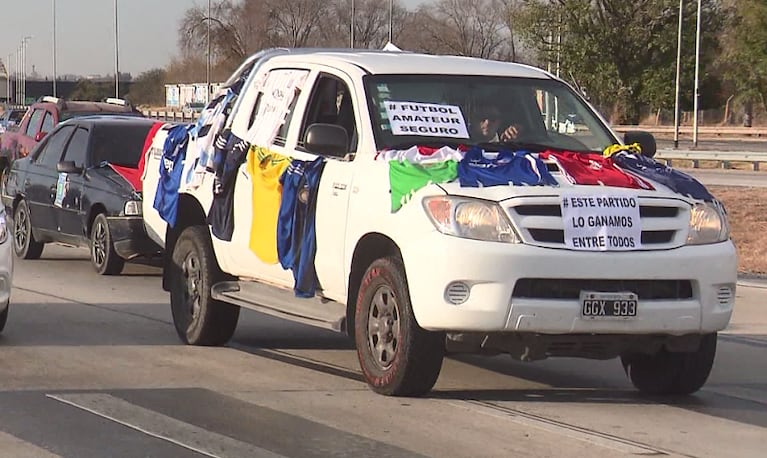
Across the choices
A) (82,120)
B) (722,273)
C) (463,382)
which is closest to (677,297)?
(722,273)

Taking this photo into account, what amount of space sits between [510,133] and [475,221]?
55.7 inches

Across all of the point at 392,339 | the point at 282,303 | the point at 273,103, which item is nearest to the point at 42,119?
the point at 273,103

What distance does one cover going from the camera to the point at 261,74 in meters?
10.0

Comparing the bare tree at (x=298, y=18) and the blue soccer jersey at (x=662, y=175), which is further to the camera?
the bare tree at (x=298, y=18)

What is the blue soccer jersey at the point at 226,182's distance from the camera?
31.9ft

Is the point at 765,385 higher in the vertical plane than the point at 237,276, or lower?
lower

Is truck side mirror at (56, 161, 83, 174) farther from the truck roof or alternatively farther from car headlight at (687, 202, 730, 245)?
car headlight at (687, 202, 730, 245)

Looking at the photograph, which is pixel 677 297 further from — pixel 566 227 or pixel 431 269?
pixel 431 269

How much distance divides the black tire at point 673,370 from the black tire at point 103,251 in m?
7.17

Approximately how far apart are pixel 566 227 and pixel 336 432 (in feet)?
5.37

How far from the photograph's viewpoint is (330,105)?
925 cm

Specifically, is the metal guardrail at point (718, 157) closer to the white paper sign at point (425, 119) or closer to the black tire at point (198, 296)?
the black tire at point (198, 296)

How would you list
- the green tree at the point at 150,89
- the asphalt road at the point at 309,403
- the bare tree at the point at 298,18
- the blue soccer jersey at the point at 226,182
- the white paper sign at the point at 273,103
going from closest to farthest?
1. the asphalt road at the point at 309,403
2. the white paper sign at the point at 273,103
3. the blue soccer jersey at the point at 226,182
4. the bare tree at the point at 298,18
5. the green tree at the point at 150,89

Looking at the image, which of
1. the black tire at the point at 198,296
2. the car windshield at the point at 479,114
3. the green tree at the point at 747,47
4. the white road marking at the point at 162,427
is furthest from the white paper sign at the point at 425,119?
the green tree at the point at 747,47
